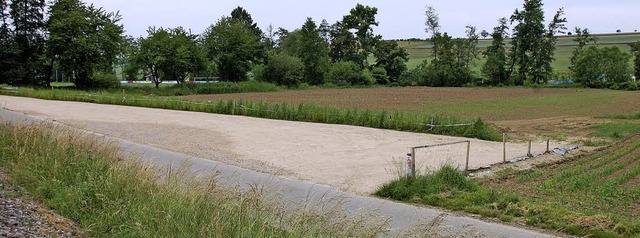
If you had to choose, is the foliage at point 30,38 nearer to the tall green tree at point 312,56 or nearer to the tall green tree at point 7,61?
the tall green tree at point 7,61

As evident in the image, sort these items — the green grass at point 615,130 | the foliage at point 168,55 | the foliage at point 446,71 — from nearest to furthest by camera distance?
the green grass at point 615,130
the foliage at point 168,55
the foliage at point 446,71

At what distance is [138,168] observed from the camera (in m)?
8.70

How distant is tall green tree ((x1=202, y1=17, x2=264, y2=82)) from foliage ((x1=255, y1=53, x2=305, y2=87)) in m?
3.02

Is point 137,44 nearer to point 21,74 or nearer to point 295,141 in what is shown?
point 21,74

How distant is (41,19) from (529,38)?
72.0 m

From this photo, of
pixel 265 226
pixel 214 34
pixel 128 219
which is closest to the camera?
pixel 265 226

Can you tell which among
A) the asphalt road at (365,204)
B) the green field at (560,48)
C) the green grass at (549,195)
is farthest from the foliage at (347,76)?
the asphalt road at (365,204)

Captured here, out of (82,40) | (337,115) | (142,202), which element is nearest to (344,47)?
(82,40)

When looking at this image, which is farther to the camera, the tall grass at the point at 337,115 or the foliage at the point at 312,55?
the foliage at the point at 312,55

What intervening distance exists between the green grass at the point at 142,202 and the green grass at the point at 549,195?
153 inches

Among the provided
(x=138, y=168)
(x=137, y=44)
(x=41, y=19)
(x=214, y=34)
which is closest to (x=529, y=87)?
(x=214, y=34)

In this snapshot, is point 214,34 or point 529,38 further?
point 529,38

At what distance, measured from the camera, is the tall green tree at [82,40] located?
58.8 meters

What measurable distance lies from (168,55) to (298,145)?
168ft
